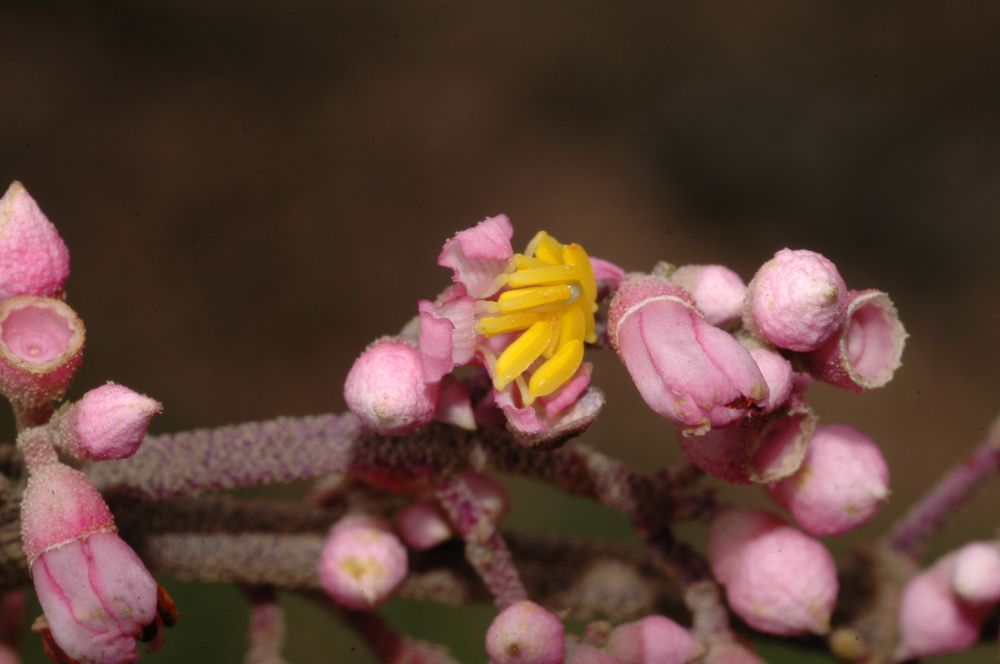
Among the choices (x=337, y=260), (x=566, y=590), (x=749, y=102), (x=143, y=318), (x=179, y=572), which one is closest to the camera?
(x=179, y=572)

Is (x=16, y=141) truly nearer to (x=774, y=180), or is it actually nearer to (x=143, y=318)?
(x=143, y=318)

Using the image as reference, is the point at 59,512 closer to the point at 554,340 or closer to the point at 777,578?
the point at 554,340

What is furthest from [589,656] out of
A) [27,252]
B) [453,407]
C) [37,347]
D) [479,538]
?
[27,252]

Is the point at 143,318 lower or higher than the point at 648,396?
lower

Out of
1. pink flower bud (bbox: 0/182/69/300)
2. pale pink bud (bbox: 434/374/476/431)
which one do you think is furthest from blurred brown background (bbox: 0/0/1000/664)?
pale pink bud (bbox: 434/374/476/431)

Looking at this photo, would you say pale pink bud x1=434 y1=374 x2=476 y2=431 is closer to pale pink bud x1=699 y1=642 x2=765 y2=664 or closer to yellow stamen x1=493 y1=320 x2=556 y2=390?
yellow stamen x1=493 y1=320 x2=556 y2=390

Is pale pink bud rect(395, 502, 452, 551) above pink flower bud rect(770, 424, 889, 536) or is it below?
below

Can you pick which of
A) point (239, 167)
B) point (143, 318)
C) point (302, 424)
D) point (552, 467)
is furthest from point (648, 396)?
point (239, 167)
